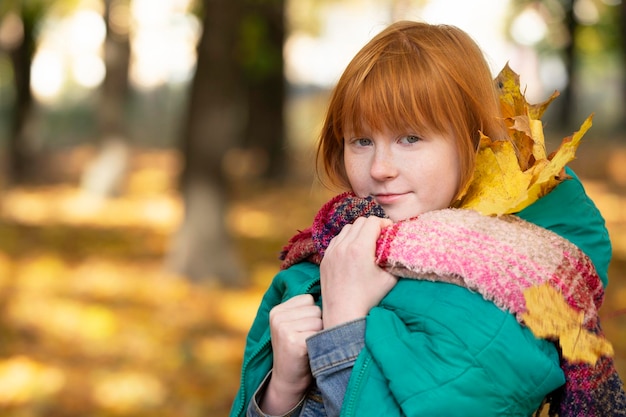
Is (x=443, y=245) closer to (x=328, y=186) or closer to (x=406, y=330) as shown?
(x=406, y=330)

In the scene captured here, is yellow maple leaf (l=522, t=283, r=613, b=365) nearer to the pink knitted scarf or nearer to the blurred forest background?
the pink knitted scarf

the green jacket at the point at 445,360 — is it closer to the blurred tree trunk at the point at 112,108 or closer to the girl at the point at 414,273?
the girl at the point at 414,273

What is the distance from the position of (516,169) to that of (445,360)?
46 cm

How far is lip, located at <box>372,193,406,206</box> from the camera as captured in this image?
164 centimetres

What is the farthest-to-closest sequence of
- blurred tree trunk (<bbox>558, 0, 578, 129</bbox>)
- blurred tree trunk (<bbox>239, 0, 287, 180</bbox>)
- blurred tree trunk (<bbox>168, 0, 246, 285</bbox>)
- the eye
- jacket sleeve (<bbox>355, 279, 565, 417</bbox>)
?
1. blurred tree trunk (<bbox>558, 0, 578, 129</bbox>)
2. blurred tree trunk (<bbox>239, 0, 287, 180</bbox>)
3. blurred tree trunk (<bbox>168, 0, 246, 285</bbox>)
4. the eye
5. jacket sleeve (<bbox>355, 279, 565, 417</bbox>)

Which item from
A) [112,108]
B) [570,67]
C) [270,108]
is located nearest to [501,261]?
[112,108]

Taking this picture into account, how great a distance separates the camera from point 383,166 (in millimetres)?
1608

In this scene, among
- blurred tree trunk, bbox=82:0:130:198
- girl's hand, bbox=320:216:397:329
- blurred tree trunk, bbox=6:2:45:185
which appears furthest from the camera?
blurred tree trunk, bbox=6:2:45:185

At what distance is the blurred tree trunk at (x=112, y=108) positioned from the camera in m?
12.5

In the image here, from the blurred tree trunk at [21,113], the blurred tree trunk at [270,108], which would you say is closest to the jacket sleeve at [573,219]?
the blurred tree trunk at [270,108]

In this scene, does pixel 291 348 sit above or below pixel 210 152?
above

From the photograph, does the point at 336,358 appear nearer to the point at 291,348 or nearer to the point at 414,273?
the point at 291,348

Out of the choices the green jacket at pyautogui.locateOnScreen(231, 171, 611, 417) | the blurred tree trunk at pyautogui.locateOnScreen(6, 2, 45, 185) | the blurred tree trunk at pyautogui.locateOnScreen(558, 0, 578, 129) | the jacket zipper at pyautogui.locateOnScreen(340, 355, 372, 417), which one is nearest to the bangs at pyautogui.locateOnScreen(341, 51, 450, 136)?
the green jacket at pyautogui.locateOnScreen(231, 171, 611, 417)

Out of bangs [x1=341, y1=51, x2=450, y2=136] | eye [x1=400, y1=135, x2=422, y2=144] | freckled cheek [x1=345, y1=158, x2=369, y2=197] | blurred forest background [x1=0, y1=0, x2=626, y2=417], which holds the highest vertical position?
bangs [x1=341, y1=51, x2=450, y2=136]
